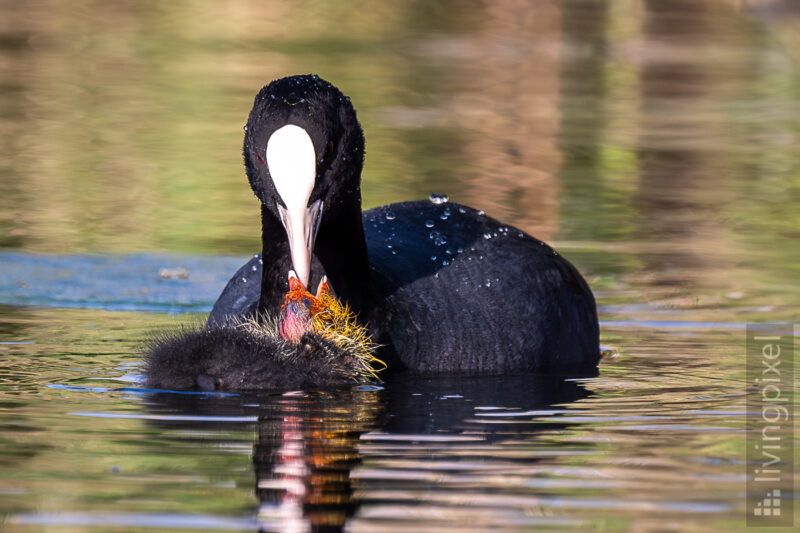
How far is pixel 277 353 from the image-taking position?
6.62 meters

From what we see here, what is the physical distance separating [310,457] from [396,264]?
191 centimetres

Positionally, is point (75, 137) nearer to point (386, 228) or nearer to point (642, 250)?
point (642, 250)

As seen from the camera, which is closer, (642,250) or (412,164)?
(642,250)

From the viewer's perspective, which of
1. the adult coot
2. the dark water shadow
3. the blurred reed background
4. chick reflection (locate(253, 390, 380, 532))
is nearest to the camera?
chick reflection (locate(253, 390, 380, 532))

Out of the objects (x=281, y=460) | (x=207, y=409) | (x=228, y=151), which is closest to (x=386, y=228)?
(x=207, y=409)

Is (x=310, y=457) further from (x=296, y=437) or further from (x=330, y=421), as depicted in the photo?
(x=330, y=421)

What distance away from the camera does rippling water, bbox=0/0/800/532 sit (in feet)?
16.9

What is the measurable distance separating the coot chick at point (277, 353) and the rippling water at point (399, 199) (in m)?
0.10

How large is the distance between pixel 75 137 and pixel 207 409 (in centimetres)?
969

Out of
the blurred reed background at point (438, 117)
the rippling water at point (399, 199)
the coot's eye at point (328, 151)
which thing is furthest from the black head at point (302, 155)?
the blurred reed background at point (438, 117)

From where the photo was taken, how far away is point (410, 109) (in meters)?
17.6

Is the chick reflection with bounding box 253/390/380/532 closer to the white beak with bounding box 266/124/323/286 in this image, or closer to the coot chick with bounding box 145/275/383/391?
the coot chick with bounding box 145/275/383/391

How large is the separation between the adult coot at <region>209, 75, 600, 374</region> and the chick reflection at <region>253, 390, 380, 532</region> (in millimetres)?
465

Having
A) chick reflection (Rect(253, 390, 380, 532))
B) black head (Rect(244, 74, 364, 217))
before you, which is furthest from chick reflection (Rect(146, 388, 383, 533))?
black head (Rect(244, 74, 364, 217))
